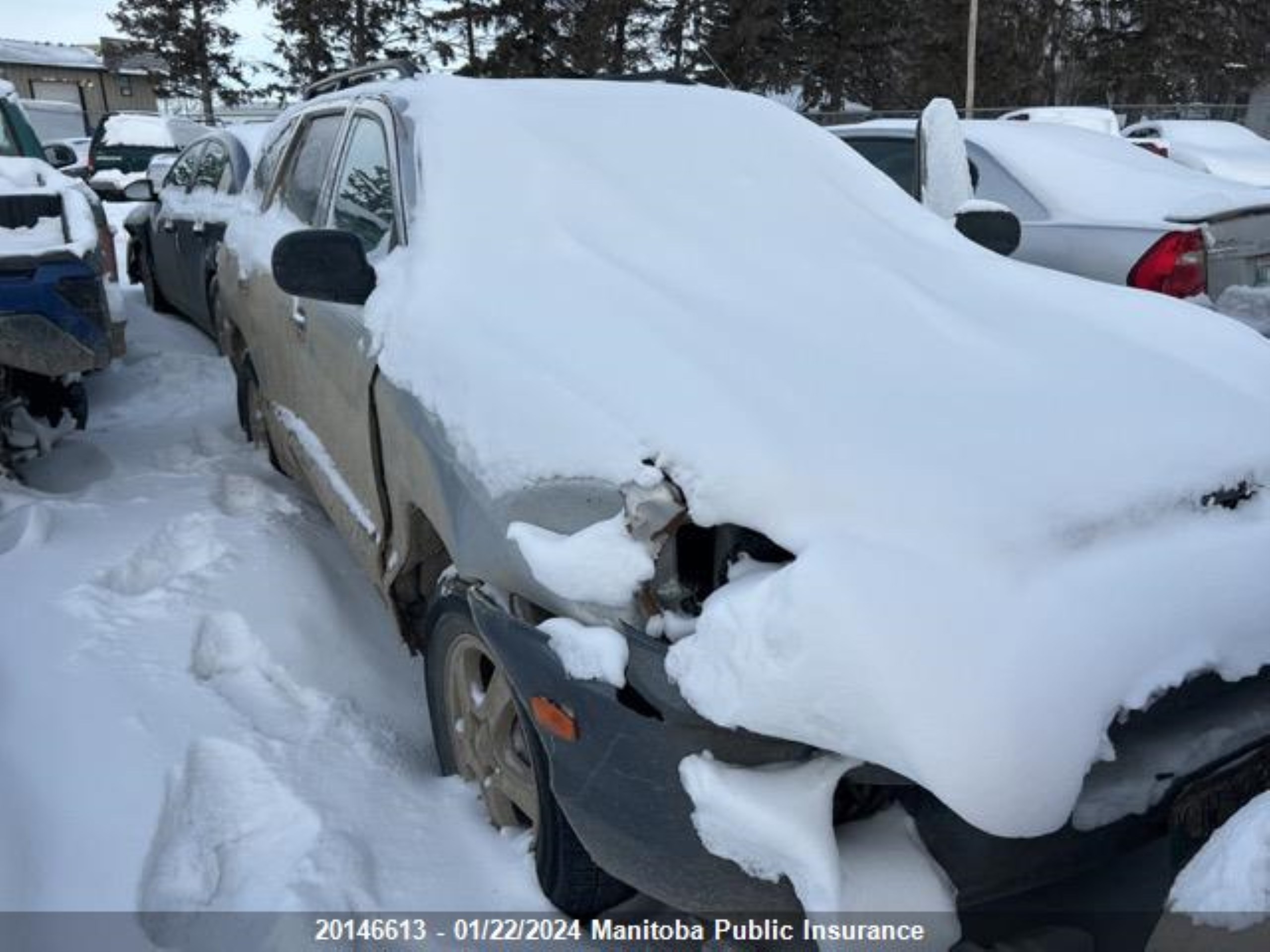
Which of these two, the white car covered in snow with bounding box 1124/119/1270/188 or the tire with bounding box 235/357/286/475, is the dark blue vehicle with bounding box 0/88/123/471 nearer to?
the tire with bounding box 235/357/286/475

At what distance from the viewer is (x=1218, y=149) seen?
1259 centimetres

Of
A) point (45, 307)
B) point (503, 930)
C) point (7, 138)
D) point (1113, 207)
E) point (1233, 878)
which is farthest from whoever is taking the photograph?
point (7, 138)

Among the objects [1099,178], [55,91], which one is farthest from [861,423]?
[55,91]

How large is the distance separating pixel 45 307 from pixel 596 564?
140 inches

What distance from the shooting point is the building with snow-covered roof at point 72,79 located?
53469 mm

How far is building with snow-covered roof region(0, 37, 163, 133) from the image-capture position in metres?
53.5

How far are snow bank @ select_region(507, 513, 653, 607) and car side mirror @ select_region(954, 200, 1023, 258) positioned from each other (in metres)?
2.46

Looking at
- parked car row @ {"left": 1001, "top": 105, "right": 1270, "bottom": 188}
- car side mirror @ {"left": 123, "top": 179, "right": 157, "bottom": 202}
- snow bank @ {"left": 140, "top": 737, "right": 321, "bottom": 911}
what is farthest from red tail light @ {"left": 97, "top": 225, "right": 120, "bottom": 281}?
parked car row @ {"left": 1001, "top": 105, "right": 1270, "bottom": 188}

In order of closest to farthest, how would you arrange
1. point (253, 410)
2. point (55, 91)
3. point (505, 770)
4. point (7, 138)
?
point (505, 770)
point (253, 410)
point (7, 138)
point (55, 91)

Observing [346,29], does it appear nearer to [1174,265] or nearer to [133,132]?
[133,132]

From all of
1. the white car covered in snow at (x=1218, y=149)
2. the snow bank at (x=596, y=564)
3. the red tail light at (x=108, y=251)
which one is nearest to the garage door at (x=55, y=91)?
the white car covered in snow at (x=1218, y=149)

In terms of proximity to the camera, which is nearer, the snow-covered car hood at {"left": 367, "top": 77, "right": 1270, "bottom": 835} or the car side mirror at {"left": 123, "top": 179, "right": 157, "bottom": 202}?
the snow-covered car hood at {"left": 367, "top": 77, "right": 1270, "bottom": 835}

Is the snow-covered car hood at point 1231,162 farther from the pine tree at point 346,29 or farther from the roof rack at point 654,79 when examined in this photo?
the pine tree at point 346,29

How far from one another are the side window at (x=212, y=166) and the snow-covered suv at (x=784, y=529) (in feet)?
15.1
